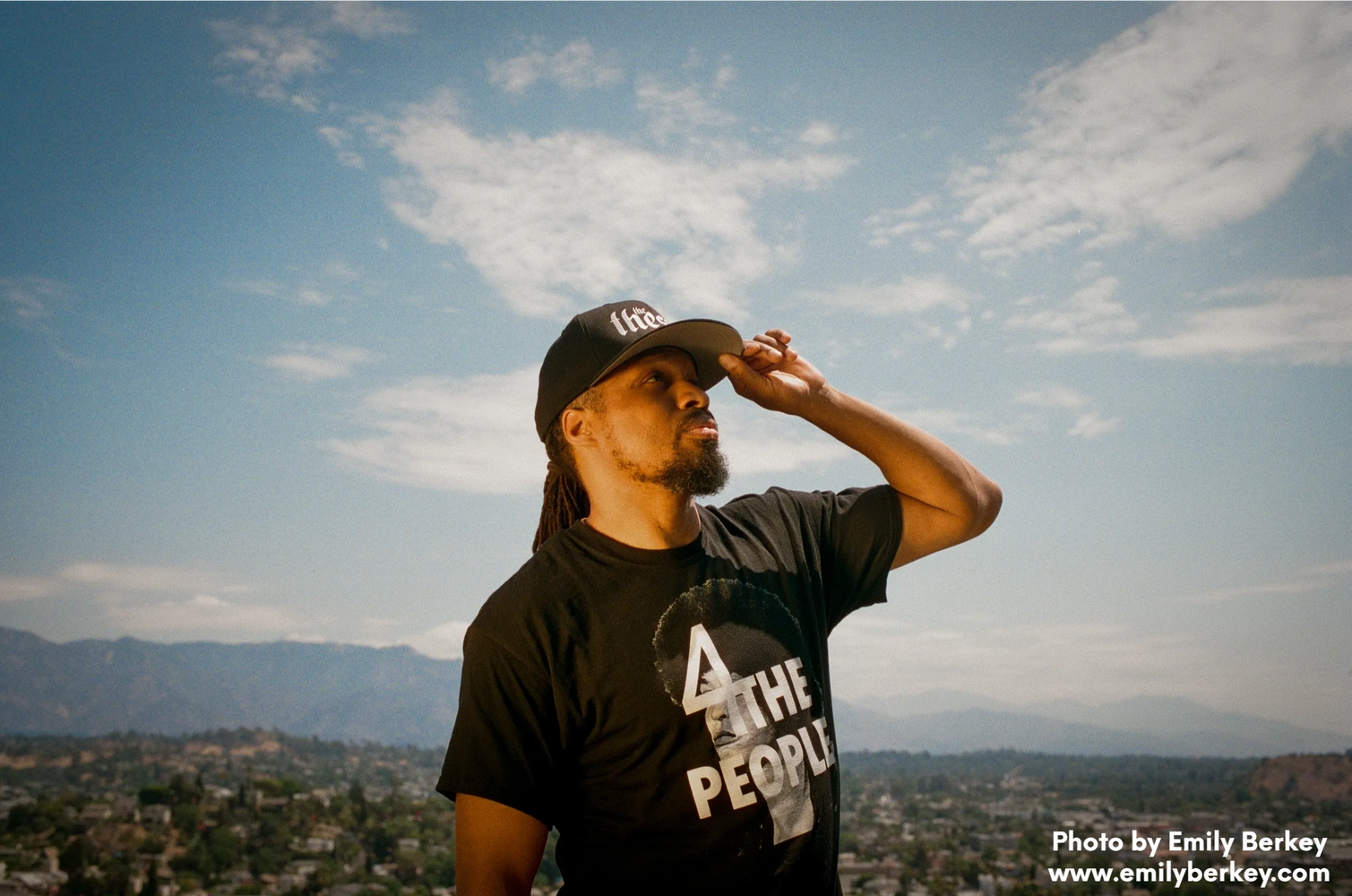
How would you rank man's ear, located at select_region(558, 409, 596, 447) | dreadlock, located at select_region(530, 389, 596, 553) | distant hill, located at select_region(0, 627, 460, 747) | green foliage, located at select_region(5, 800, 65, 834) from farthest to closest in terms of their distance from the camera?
distant hill, located at select_region(0, 627, 460, 747), green foliage, located at select_region(5, 800, 65, 834), dreadlock, located at select_region(530, 389, 596, 553), man's ear, located at select_region(558, 409, 596, 447)

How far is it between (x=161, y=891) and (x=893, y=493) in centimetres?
4235

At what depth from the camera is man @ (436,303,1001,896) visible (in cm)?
200

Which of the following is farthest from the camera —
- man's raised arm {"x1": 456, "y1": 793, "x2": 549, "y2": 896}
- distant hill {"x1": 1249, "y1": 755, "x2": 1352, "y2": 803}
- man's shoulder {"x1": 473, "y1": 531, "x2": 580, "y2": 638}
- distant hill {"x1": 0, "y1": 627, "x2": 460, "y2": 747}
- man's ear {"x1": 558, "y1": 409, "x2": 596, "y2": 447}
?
distant hill {"x1": 0, "y1": 627, "x2": 460, "y2": 747}

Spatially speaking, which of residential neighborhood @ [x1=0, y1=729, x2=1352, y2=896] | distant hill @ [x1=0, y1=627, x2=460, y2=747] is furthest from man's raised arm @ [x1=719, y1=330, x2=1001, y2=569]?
distant hill @ [x1=0, y1=627, x2=460, y2=747]

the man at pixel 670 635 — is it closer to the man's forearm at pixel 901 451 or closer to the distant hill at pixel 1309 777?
the man's forearm at pixel 901 451

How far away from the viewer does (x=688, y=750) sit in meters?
2.03

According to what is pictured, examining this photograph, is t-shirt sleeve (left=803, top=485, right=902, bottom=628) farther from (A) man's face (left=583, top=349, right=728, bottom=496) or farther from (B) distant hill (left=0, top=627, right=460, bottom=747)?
(B) distant hill (left=0, top=627, right=460, bottom=747)

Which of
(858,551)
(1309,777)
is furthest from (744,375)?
(1309,777)

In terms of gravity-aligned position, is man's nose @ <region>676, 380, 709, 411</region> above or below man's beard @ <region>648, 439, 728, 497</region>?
above

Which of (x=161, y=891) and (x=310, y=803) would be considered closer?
(x=161, y=891)

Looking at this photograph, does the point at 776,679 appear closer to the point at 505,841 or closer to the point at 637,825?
the point at 637,825

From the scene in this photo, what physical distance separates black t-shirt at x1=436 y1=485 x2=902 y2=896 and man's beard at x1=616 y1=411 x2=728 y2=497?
17 centimetres

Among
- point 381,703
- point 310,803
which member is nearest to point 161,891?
point 310,803

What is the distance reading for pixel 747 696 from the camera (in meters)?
2.11
